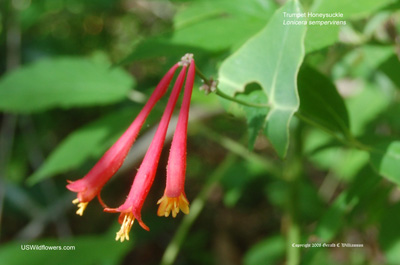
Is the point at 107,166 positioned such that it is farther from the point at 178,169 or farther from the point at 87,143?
the point at 87,143

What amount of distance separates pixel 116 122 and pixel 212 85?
645 millimetres

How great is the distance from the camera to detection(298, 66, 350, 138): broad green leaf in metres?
0.86

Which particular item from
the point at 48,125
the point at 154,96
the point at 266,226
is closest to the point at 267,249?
the point at 266,226

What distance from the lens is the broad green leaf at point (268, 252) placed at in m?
1.73

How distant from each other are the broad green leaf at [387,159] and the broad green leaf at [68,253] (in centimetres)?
82

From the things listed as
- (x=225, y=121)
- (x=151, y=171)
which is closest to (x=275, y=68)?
(x=151, y=171)

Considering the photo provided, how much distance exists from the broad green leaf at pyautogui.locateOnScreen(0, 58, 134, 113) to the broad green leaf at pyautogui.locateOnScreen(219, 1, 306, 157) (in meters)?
0.60

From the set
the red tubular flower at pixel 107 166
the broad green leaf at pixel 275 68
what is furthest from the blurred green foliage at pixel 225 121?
the red tubular flower at pixel 107 166

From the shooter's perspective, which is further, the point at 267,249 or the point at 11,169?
the point at 11,169

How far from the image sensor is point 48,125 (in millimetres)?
2416

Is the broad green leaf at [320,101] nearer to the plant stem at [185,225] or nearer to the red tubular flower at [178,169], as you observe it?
the red tubular flower at [178,169]

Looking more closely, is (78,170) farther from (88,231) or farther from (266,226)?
(266,226)

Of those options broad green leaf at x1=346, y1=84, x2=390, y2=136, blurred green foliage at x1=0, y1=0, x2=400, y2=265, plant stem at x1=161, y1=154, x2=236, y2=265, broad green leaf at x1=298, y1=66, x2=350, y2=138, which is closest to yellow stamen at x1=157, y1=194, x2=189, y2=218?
blurred green foliage at x1=0, y1=0, x2=400, y2=265

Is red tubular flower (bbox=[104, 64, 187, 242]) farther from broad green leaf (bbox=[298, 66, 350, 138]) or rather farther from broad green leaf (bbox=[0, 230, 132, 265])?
broad green leaf (bbox=[0, 230, 132, 265])
